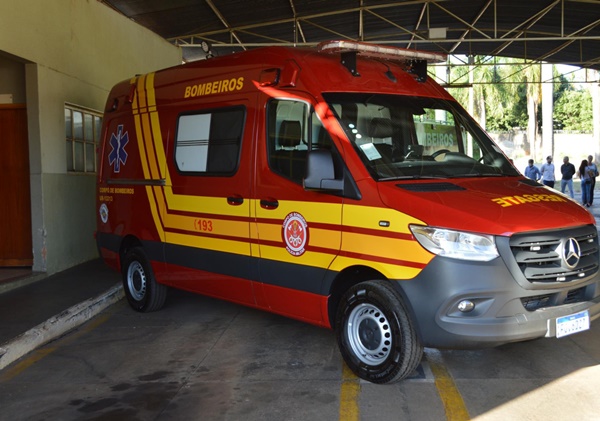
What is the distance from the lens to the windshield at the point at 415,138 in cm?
484

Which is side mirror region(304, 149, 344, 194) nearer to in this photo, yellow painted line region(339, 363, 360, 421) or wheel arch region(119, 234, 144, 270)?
yellow painted line region(339, 363, 360, 421)

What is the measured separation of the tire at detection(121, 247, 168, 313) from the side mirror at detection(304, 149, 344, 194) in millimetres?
2944

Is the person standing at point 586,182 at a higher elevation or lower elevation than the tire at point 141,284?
higher

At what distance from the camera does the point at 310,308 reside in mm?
5035

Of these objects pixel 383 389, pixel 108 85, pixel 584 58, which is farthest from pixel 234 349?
pixel 584 58

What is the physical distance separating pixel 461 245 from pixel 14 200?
7.27 metres

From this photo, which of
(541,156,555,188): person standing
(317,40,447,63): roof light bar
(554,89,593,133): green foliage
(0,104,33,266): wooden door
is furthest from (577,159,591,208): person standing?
(554,89,593,133): green foliage

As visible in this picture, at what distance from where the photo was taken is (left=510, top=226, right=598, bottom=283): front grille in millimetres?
4133

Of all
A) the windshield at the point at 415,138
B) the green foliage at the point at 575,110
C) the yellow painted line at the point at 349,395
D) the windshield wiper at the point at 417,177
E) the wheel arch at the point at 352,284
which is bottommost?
the yellow painted line at the point at 349,395

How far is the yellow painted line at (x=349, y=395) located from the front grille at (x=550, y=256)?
4.84ft

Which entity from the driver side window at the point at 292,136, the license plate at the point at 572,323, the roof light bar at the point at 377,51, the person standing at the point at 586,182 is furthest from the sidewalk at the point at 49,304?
the person standing at the point at 586,182

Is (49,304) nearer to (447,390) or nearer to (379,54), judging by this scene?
(379,54)

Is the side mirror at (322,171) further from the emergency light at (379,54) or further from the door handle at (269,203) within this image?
the emergency light at (379,54)

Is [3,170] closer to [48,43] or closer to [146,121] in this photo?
[48,43]
